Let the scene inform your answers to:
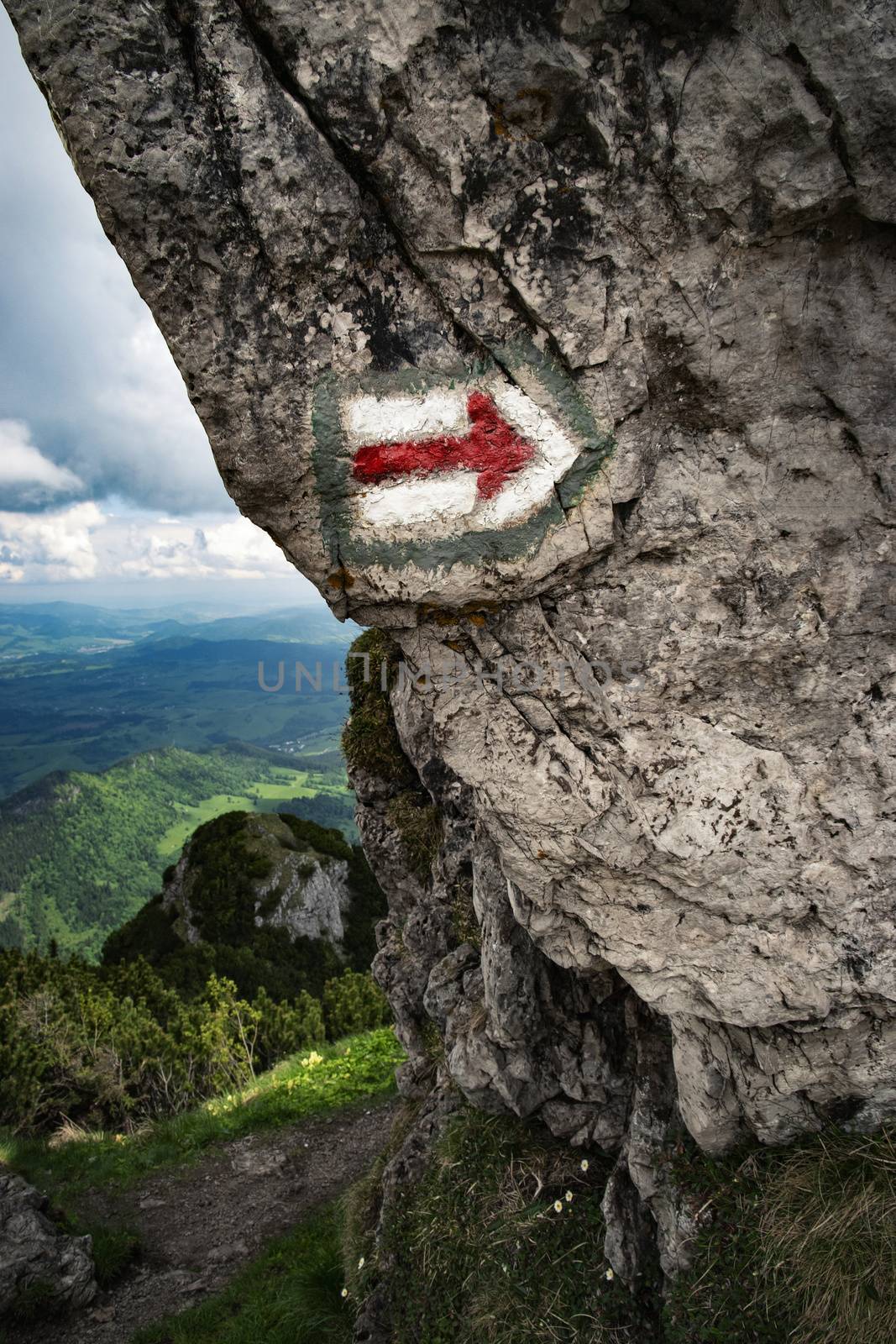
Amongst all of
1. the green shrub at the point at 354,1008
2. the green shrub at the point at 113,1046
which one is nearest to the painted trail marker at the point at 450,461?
the green shrub at the point at 113,1046

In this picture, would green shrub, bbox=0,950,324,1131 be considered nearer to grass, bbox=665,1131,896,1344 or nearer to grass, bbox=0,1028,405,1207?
grass, bbox=0,1028,405,1207

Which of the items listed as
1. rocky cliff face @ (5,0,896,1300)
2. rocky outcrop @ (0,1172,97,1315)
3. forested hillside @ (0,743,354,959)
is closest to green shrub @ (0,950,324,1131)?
rocky outcrop @ (0,1172,97,1315)

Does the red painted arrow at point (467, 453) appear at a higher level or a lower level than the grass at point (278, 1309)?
higher

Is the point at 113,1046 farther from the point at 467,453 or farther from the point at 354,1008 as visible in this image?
the point at 467,453

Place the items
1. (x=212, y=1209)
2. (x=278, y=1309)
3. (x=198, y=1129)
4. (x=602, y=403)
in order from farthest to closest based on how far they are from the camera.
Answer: (x=198, y=1129) → (x=212, y=1209) → (x=278, y=1309) → (x=602, y=403)

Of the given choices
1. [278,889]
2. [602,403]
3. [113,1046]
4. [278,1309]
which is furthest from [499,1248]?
[278,889]

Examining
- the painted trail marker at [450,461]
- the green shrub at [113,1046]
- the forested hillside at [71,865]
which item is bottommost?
the forested hillside at [71,865]

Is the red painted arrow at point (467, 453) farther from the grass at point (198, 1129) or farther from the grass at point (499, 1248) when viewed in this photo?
the grass at point (198, 1129)

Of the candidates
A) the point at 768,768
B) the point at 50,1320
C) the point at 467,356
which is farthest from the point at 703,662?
the point at 50,1320
